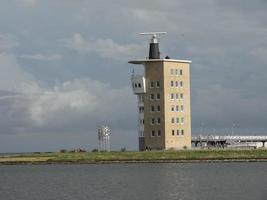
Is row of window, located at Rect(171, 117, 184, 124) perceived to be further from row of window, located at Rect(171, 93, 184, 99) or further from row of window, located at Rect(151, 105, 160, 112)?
row of window, located at Rect(171, 93, 184, 99)

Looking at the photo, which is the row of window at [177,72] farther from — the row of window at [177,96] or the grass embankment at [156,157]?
the grass embankment at [156,157]

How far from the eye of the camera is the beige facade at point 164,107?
14088 centimetres

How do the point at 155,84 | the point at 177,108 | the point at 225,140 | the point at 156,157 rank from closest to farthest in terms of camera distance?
the point at 156,157, the point at 155,84, the point at 177,108, the point at 225,140

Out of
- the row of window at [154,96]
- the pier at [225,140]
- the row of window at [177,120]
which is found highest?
the row of window at [154,96]

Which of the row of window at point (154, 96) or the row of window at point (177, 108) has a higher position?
the row of window at point (154, 96)

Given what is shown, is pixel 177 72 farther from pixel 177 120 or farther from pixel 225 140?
pixel 225 140

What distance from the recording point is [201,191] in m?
75.3

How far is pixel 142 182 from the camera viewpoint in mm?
88312

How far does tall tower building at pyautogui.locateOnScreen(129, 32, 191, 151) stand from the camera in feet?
463

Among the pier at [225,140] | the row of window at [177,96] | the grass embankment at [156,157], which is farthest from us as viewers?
the pier at [225,140]

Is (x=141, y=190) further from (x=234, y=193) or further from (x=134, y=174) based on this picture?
(x=134, y=174)

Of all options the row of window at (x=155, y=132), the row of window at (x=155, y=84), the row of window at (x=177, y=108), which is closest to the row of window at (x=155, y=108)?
the row of window at (x=177, y=108)

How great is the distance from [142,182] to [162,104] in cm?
5367

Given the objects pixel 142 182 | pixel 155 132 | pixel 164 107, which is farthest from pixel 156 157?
pixel 142 182
